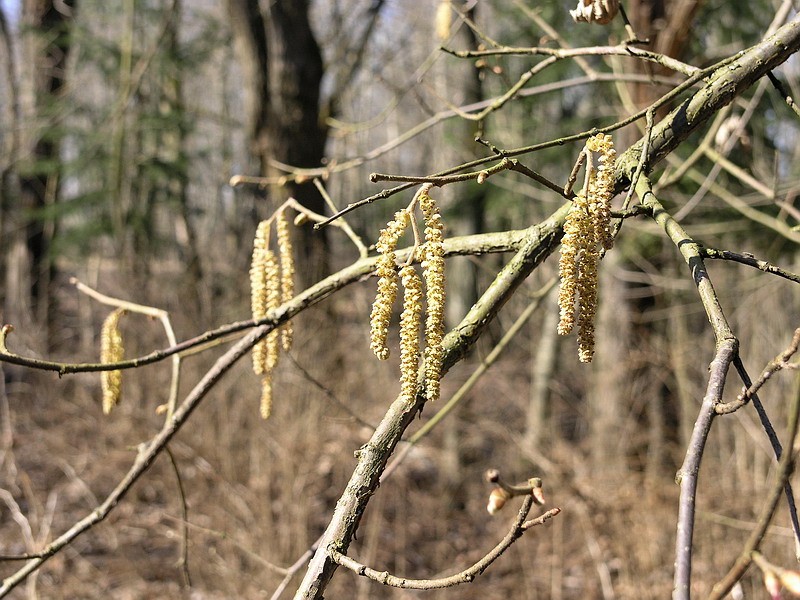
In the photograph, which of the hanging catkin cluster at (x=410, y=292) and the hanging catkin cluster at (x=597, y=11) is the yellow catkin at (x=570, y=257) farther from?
the hanging catkin cluster at (x=597, y=11)

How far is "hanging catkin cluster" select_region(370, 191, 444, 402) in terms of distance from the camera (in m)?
1.15

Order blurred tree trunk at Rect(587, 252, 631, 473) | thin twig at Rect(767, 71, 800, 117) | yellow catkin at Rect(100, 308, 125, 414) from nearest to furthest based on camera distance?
thin twig at Rect(767, 71, 800, 117) → yellow catkin at Rect(100, 308, 125, 414) → blurred tree trunk at Rect(587, 252, 631, 473)

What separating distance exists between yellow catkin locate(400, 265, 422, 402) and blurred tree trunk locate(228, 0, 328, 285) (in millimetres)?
5396

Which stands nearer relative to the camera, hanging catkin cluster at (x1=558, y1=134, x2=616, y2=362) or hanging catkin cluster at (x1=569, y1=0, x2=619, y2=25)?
hanging catkin cluster at (x1=558, y1=134, x2=616, y2=362)

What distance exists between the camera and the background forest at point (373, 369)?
5.31 m

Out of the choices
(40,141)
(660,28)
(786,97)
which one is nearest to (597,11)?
(786,97)

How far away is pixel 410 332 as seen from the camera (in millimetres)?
1179

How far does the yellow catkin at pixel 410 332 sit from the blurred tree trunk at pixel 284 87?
17.7 feet

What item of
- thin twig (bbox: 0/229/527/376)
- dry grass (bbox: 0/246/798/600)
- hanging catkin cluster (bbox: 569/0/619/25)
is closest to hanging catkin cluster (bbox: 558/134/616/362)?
thin twig (bbox: 0/229/527/376)

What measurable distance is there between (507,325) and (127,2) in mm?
6146

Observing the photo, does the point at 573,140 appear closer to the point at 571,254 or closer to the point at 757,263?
the point at 571,254

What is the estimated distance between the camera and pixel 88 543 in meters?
6.18

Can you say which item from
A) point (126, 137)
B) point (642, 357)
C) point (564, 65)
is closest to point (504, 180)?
point (564, 65)

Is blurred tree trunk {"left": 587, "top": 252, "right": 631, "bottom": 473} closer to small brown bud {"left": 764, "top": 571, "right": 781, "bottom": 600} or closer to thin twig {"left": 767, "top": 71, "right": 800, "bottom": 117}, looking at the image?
thin twig {"left": 767, "top": 71, "right": 800, "bottom": 117}
